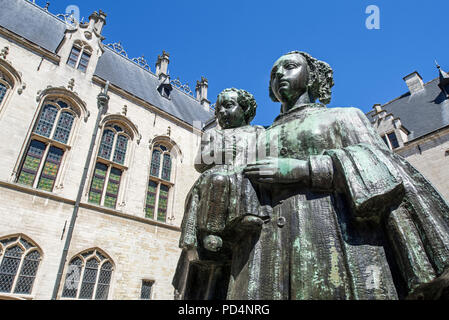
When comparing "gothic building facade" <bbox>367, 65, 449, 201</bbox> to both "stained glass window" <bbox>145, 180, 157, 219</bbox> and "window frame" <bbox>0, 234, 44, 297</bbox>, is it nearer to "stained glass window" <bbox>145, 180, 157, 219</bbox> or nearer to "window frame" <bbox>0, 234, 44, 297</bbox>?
"stained glass window" <bbox>145, 180, 157, 219</bbox>

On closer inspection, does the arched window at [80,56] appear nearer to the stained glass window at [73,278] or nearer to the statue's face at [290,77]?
the stained glass window at [73,278]

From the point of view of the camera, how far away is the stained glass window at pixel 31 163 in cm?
911

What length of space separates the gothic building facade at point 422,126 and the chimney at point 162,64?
1448 cm

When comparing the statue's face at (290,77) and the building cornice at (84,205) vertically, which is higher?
the building cornice at (84,205)

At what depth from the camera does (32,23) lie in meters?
13.7

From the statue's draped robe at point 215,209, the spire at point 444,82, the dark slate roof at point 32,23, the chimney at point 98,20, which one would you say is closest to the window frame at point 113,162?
the dark slate roof at point 32,23

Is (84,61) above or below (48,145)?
above

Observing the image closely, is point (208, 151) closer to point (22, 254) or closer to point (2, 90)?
point (22, 254)

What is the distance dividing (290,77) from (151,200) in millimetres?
11219

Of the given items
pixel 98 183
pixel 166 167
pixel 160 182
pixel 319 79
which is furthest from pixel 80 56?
pixel 319 79

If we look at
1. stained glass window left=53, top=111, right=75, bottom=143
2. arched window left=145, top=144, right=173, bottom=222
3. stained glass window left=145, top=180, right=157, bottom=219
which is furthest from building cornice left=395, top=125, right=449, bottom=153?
stained glass window left=53, top=111, right=75, bottom=143

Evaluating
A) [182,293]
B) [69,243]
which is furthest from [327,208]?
[69,243]

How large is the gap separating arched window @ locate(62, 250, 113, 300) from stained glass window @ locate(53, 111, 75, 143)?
4581 mm

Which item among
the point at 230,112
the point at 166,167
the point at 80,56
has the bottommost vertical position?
the point at 230,112
